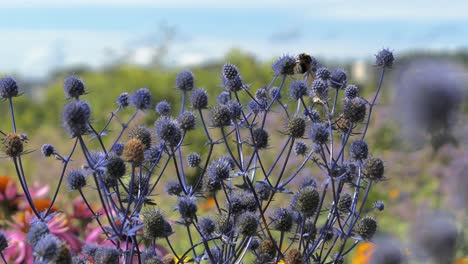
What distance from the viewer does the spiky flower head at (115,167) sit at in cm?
113

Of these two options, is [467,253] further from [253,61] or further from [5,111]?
[5,111]

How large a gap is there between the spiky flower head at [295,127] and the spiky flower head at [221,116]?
0.12 metres

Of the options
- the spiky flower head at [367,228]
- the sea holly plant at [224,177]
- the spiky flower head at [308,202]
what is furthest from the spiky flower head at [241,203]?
the spiky flower head at [367,228]

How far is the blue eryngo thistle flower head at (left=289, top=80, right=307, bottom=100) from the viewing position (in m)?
1.35

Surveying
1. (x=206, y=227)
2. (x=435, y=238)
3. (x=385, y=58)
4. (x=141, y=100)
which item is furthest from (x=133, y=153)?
(x=435, y=238)

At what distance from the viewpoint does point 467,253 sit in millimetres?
3131

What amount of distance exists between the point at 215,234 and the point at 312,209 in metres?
0.19

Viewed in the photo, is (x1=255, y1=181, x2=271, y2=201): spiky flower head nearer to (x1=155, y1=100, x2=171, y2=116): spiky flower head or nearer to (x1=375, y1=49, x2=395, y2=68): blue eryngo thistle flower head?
(x1=155, y1=100, x2=171, y2=116): spiky flower head

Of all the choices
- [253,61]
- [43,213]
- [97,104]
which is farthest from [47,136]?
[43,213]

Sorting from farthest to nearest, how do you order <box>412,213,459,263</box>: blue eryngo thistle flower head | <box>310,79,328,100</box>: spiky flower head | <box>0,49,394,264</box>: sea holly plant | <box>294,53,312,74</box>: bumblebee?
<box>294,53,312,74</box>: bumblebee < <box>310,79,328,100</box>: spiky flower head < <box>0,49,394,264</box>: sea holly plant < <box>412,213,459,263</box>: blue eryngo thistle flower head

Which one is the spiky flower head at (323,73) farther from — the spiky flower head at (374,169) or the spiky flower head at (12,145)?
the spiky flower head at (12,145)

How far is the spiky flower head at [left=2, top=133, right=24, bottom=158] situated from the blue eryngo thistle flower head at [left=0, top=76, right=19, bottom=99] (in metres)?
0.16

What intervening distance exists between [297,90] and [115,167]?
0.43 metres

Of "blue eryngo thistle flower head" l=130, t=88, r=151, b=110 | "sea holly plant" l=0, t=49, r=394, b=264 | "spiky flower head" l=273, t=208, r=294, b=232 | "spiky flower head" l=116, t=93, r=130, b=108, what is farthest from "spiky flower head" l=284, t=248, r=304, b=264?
"spiky flower head" l=116, t=93, r=130, b=108
